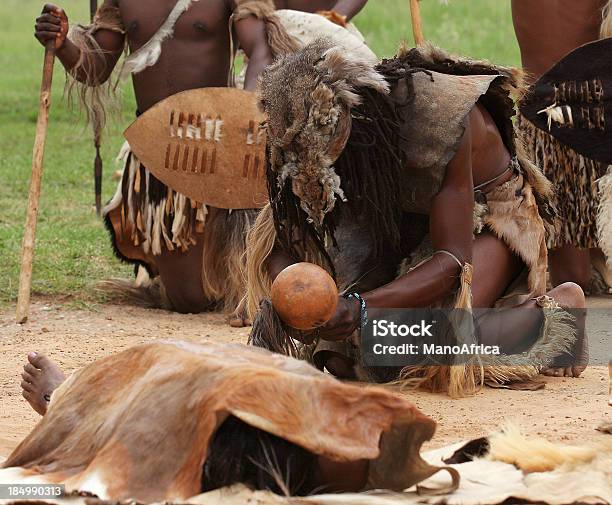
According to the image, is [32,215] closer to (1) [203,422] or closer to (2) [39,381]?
(2) [39,381]

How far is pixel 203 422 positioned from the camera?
2549 millimetres

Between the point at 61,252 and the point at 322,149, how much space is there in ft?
11.7

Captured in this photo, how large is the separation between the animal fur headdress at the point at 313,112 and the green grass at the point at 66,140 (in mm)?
1100

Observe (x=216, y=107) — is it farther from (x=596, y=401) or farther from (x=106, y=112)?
(x=596, y=401)

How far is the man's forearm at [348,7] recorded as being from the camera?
24.8ft

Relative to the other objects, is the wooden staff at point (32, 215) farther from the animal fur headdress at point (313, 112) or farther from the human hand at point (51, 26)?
the animal fur headdress at point (313, 112)

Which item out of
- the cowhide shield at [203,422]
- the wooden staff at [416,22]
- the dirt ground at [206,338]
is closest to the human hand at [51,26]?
the dirt ground at [206,338]

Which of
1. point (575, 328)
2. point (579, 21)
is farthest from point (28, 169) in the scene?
point (575, 328)

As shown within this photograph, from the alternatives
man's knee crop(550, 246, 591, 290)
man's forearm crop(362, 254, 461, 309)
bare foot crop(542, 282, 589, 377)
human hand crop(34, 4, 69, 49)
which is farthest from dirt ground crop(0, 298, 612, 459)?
human hand crop(34, 4, 69, 49)

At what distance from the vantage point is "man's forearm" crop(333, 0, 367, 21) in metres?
7.56

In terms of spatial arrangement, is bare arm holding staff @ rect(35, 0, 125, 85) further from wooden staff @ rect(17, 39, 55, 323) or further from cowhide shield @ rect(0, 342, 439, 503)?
cowhide shield @ rect(0, 342, 439, 503)

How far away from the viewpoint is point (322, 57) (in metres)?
3.61

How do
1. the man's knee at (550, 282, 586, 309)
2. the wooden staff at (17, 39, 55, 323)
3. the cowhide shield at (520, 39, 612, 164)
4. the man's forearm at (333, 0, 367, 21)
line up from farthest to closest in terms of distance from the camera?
the man's forearm at (333, 0, 367, 21), the wooden staff at (17, 39, 55, 323), the man's knee at (550, 282, 586, 309), the cowhide shield at (520, 39, 612, 164)

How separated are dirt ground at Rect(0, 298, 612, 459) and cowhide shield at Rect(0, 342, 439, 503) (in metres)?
0.62
